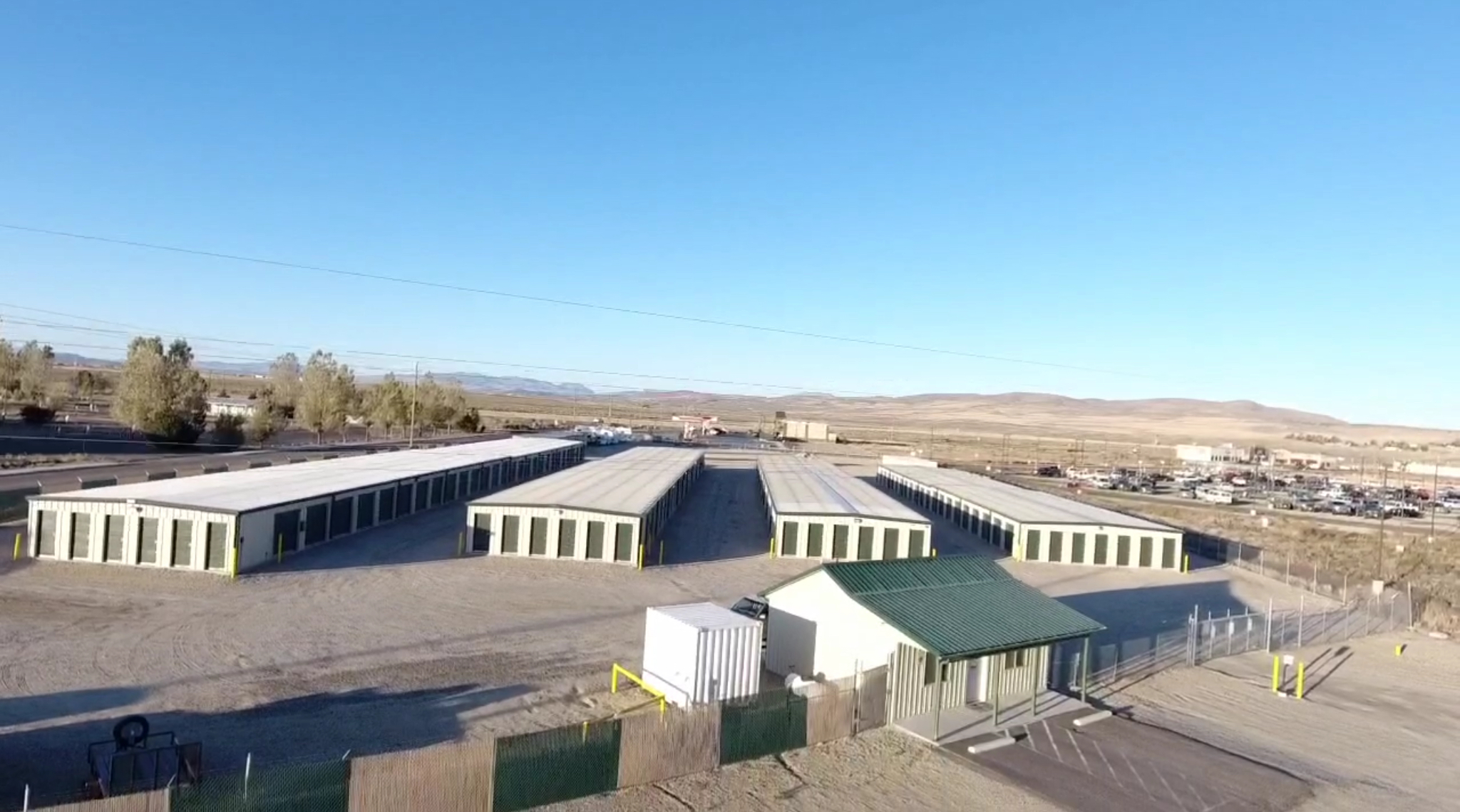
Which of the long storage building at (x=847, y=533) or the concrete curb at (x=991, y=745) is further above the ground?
the long storage building at (x=847, y=533)

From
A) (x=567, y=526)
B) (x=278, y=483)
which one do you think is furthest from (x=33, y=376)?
(x=567, y=526)

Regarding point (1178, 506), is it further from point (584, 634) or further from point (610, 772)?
point (610, 772)

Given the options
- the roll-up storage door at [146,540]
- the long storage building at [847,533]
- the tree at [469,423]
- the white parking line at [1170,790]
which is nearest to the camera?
the white parking line at [1170,790]

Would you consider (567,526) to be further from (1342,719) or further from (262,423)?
(262,423)

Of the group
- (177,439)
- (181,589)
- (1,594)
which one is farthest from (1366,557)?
(177,439)

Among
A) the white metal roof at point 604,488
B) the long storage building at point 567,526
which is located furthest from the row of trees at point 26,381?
the long storage building at point 567,526

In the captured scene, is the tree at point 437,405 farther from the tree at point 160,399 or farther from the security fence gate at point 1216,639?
the security fence gate at point 1216,639

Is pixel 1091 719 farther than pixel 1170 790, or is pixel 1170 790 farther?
pixel 1091 719

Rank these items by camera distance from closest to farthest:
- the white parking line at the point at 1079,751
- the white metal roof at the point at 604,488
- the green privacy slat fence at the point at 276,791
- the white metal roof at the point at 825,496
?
the green privacy slat fence at the point at 276,791 → the white parking line at the point at 1079,751 → the white metal roof at the point at 604,488 → the white metal roof at the point at 825,496
